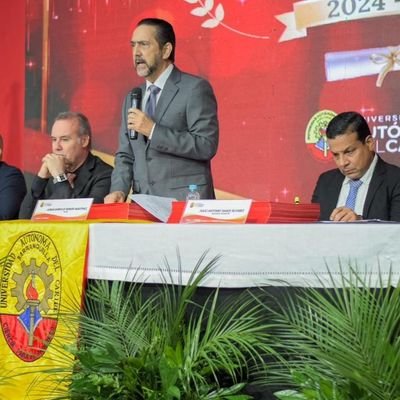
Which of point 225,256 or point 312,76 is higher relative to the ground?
point 312,76

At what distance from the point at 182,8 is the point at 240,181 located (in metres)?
1.03

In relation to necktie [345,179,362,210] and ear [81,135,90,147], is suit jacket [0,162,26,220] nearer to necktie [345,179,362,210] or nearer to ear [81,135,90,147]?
ear [81,135,90,147]

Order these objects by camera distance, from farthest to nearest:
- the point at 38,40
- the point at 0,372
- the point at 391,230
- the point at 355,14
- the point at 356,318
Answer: the point at 38,40, the point at 355,14, the point at 0,372, the point at 391,230, the point at 356,318

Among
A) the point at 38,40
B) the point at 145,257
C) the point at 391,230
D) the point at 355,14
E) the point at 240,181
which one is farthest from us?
the point at 38,40

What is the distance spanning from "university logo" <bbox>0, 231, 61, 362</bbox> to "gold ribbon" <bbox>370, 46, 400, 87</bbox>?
89.4 inches

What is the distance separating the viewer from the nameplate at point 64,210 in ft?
8.71

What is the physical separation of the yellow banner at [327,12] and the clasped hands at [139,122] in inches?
64.2

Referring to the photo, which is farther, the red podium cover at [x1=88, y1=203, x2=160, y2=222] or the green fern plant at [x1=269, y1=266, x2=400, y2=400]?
the red podium cover at [x1=88, y1=203, x2=160, y2=222]

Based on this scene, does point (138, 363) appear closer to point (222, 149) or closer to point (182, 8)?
point (222, 149)

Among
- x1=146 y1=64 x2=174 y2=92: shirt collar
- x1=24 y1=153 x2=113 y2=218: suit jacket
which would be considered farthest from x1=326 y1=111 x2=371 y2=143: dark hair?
x1=24 y1=153 x2=113 y2=218: suit jacket

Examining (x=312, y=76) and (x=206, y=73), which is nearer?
(x=312, y=76)

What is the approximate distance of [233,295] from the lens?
2.15 m

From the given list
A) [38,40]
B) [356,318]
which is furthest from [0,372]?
[38,40]

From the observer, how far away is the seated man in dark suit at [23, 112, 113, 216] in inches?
138
